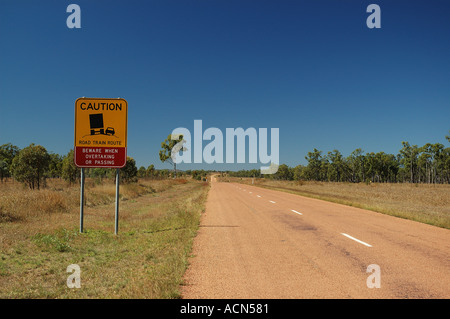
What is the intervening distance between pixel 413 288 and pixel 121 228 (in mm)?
10319

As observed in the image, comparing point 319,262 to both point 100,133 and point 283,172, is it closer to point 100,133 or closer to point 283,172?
point 100,133

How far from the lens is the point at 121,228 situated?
1180cm

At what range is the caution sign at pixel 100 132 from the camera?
10875 millimetres

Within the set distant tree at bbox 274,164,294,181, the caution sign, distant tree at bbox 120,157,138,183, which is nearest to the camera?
the caution sign

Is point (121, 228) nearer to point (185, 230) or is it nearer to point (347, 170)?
point (185, 230)

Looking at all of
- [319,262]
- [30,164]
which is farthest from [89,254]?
[30,164]

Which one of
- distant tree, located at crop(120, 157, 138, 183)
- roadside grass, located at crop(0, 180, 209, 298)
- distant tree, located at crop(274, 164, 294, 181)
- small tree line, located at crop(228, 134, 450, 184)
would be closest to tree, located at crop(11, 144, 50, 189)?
distant tree, located at crop(120, 157, 138, 183)

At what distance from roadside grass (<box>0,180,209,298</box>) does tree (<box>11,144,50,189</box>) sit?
14285 mm

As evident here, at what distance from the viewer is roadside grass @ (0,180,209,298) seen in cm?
514

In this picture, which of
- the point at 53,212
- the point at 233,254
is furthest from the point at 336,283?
the point at 53,212

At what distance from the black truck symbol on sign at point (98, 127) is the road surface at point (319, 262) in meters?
5.31

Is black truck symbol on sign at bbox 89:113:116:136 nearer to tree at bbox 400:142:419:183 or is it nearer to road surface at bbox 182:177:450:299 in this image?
road surface at bbox 182:177:450:299

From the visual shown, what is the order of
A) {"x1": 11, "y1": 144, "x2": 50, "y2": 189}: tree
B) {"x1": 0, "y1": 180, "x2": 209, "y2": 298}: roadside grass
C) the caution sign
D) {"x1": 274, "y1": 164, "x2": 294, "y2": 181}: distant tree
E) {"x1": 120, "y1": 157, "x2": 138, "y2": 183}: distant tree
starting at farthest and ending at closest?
{"x1": 274, "y1": 164, "x2": 294, "y2": 181}: distant tree
{"x1": 120, "y1": 157, "x2": 138, "y2": 183}: distant tree
{"x1": 11, "y1": 144, "x2": 50, "y2": 189}: tree
the caution sign
{"x1": 0, "y1": 180, "x2": 209, "y2": 298}: roadside grass

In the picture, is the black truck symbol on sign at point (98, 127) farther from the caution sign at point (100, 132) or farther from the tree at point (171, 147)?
the tree at point (171, 147)
